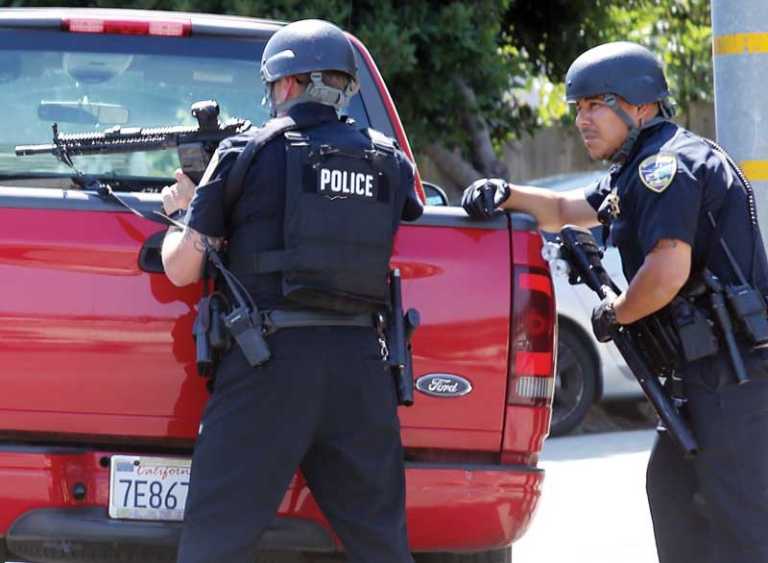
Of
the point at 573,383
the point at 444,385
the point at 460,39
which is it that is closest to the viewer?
the point at 444,385

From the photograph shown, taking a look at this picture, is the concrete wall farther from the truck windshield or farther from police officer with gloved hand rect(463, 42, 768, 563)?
police officer with gloved hand rect(463, 42, 768, 563)

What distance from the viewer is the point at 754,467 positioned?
4.61 m

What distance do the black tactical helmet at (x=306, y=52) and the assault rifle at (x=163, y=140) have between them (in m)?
0.34

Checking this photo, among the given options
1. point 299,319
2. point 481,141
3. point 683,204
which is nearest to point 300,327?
point 299,319

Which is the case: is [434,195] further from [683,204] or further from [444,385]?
[683,204]

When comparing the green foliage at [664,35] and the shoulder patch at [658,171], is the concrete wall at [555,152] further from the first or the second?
the shoulder patch at [658,171]

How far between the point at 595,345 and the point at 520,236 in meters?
5.50

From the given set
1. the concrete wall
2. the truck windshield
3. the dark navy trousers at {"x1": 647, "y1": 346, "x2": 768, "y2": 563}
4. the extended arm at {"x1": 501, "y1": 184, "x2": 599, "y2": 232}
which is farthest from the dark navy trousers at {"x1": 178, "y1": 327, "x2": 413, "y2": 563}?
the concrete wall

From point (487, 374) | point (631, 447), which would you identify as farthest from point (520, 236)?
point (631, 447)

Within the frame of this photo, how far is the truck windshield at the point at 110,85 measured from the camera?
5.46 meters

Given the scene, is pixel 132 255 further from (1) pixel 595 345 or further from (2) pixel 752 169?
(1) pixel 595 345

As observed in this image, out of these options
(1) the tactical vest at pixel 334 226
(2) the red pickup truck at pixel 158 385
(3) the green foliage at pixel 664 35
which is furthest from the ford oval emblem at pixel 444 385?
(3) the green foliage at pixel 664 35

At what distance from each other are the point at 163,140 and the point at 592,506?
3.85 metres

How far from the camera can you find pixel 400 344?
457cm
